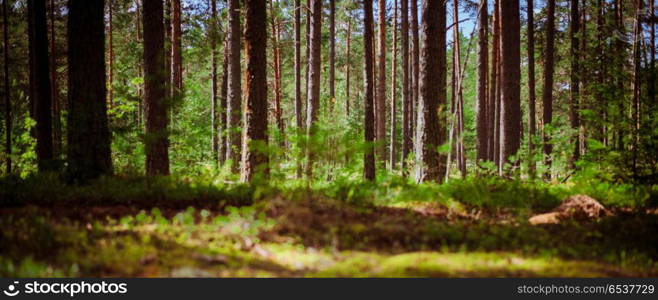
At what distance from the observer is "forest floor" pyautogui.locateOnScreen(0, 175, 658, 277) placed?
146 inches

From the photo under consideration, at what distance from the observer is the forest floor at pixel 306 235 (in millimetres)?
3701

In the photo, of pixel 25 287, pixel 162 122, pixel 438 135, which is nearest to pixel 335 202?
pixel 25 287

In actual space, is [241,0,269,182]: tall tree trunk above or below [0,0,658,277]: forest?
above

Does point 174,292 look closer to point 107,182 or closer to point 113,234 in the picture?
point 113,234

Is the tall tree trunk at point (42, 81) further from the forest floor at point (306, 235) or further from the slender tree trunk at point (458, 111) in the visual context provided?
the slender tree trunk at point (458, 111)

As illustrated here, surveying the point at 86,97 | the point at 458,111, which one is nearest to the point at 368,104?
the point at 458,111

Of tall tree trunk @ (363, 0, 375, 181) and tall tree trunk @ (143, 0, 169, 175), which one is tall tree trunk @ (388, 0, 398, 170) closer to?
tall tree trunk @ (363, 0, 375, 181)

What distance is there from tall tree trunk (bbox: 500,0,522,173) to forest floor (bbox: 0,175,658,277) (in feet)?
16.7

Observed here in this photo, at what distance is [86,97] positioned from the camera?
7191mm

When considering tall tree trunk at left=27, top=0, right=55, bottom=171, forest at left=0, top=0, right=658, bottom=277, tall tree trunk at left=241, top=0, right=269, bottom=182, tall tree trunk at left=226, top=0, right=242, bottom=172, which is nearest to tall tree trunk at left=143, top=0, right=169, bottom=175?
forest at left=0, top=0, right=658, bottom=277

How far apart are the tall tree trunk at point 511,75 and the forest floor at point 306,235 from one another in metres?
5.09

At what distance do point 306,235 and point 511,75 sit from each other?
910 cm

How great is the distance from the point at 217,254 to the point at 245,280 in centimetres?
75

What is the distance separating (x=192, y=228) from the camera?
4633 millimetres
